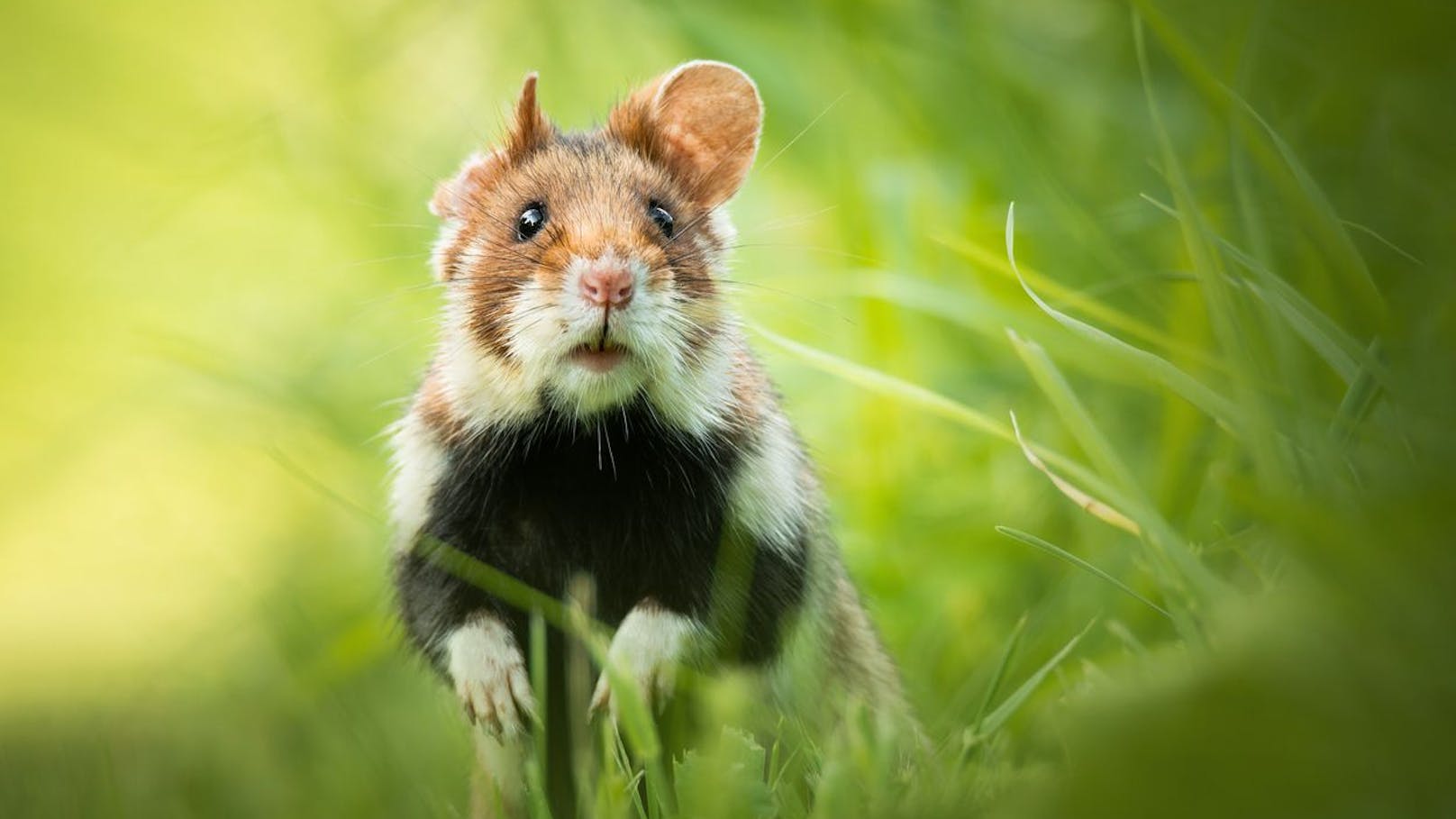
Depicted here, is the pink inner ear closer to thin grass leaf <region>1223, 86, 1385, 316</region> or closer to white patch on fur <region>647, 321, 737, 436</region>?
white patch on fur <region>647, 321, 737, 436</region>

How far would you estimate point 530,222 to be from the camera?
264cm

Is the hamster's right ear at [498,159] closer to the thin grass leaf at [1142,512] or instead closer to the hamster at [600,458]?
the hamster at [600,458]

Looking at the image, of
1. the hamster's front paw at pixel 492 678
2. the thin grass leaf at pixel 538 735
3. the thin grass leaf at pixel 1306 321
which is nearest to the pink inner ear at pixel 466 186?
the hamster's front paw at pixel 492 678

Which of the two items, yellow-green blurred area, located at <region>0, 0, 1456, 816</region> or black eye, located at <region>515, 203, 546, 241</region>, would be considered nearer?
yellow-green blurred area, located at <region>0, 0, 1456, 816</region>

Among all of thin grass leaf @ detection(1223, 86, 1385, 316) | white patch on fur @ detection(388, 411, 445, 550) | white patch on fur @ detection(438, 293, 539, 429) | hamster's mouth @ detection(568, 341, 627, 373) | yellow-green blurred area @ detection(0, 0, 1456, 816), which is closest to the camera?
yellow-green blurred area @ detection(0, 0, 1456, 816)

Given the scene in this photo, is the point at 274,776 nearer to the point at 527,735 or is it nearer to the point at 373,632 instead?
the point at 373,632

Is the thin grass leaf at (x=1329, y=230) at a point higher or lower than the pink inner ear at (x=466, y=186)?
lower

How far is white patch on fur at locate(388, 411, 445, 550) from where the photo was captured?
2588 millimetres

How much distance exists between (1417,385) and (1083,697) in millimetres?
588

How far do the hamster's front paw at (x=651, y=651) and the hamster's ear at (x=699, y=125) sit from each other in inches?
38.3

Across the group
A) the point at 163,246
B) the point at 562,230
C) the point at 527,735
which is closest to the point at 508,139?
the point at 562,230

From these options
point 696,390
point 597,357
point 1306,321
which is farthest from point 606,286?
point 1306,321

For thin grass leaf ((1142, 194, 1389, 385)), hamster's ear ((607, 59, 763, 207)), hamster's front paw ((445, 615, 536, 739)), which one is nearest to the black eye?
hamster's ear ((607, 59, 763, 207))

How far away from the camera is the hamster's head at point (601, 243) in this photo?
2361mm
